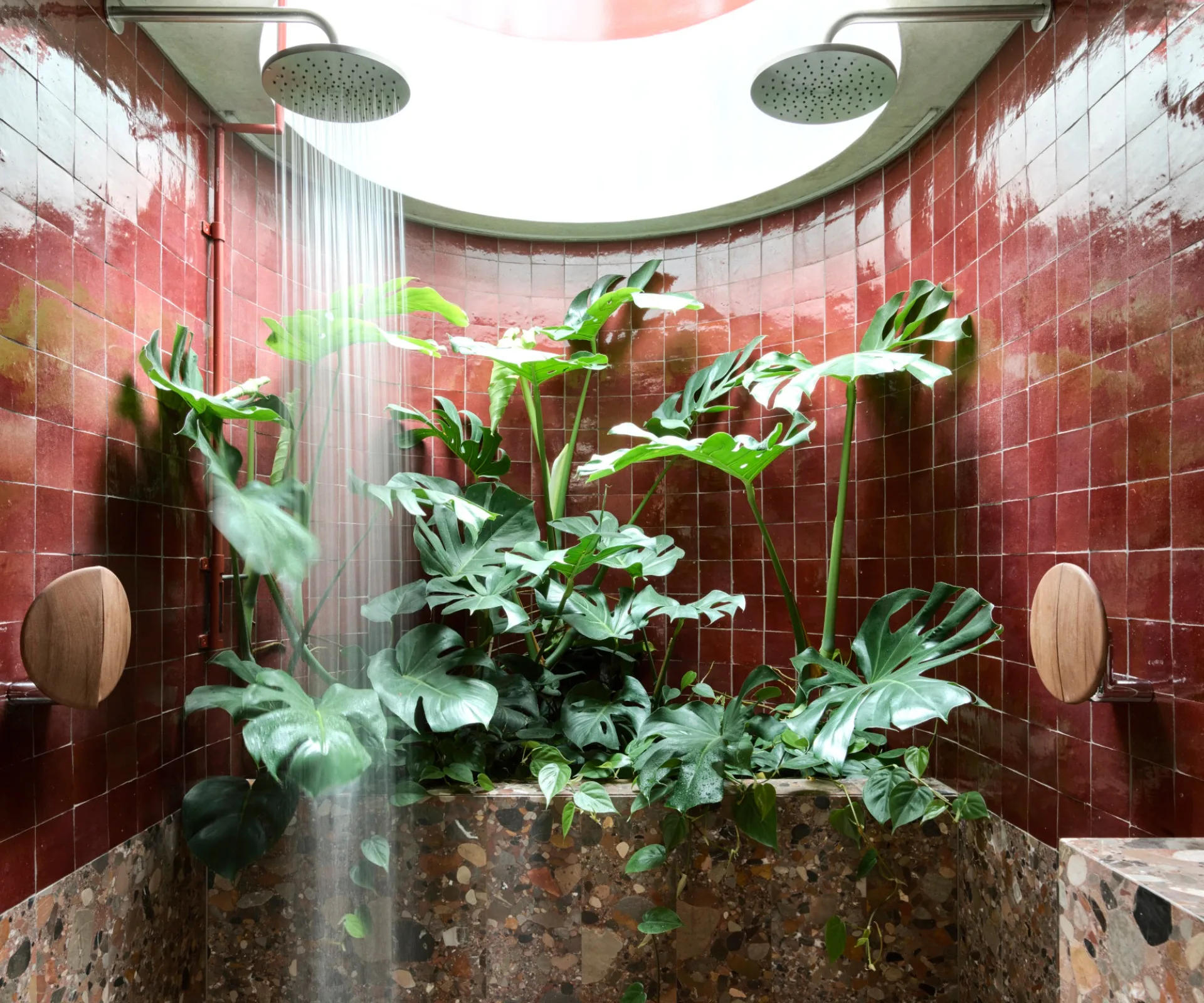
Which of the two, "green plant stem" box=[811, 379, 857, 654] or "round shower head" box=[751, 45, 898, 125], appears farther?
"green plant stem" box=[811, 379, 857, 654]

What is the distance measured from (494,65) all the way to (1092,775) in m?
2.88

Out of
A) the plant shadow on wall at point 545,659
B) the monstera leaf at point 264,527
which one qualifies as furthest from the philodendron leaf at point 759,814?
the monstera leaf at point 264,527

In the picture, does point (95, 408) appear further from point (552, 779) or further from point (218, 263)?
point (552, 779)

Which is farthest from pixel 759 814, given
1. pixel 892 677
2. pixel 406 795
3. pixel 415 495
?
pixel 415 495

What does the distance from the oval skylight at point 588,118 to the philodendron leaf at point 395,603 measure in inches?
54.8

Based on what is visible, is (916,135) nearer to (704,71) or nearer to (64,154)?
(704,71)

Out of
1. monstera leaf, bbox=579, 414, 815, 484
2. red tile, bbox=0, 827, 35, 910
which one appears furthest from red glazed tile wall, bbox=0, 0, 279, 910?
monstera leaf, bbox=579, 414, 815, 484

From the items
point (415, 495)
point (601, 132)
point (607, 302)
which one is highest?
point (601, 132)

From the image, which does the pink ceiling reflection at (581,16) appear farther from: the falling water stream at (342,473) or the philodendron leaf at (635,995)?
the philodendron leaf at (635,995)

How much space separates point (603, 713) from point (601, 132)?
7.05ft

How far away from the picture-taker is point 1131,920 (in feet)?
2.98

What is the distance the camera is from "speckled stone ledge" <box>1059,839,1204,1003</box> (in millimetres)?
832

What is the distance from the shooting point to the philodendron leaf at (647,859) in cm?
196

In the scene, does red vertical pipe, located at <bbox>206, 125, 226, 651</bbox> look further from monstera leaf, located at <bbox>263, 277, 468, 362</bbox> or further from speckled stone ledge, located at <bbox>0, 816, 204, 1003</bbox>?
speckled stone ledge, located at <bbox>0, 816, 204, 1003</bbox>
